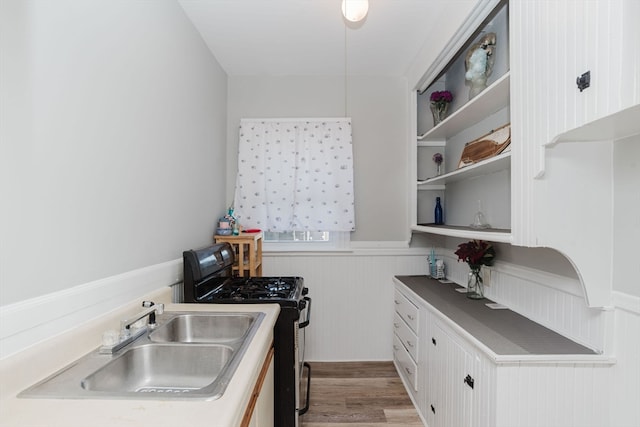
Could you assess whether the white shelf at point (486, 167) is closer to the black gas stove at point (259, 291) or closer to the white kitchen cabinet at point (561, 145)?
the white kitchen cabinet at point (561, 145)

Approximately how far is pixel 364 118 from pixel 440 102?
2.22 ft

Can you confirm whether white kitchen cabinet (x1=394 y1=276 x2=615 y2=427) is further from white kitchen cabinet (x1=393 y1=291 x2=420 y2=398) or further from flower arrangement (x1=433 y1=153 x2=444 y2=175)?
flower arrangement (x1=433 y1=153 x2=444 y2=175)

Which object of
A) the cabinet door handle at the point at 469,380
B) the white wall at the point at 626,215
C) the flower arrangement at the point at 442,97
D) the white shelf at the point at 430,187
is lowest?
the cabinet door handle at the point at 469,380

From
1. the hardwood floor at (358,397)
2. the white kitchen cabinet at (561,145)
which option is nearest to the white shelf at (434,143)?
the white kitchen cabinet at (561,145)

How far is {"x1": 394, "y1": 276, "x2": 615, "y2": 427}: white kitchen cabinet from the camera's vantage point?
1277 mm

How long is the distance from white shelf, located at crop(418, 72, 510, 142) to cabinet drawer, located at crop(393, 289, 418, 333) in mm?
1357

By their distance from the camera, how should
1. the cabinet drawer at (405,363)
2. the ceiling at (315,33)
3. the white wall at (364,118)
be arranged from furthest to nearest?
1. the white wall at (364,118)
2. the cabinet drawer at (405,363)
3. the ceiling at (315,33)

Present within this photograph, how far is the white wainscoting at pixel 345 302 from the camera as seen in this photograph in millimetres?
2918

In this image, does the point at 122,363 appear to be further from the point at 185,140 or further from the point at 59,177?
the point at 185,140

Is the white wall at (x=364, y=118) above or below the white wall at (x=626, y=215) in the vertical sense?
above

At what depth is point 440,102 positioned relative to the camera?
8.43 ft

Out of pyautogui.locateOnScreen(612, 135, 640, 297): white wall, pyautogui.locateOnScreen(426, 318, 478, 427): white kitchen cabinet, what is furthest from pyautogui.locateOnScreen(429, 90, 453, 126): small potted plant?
pyautogui.locateOnScreen(426, 318, 478, 427): white kitchen cabinet

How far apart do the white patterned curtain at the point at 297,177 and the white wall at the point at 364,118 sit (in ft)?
0.40

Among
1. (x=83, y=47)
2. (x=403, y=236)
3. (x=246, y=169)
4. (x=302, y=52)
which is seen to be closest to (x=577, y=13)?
(x=83, y=47)
